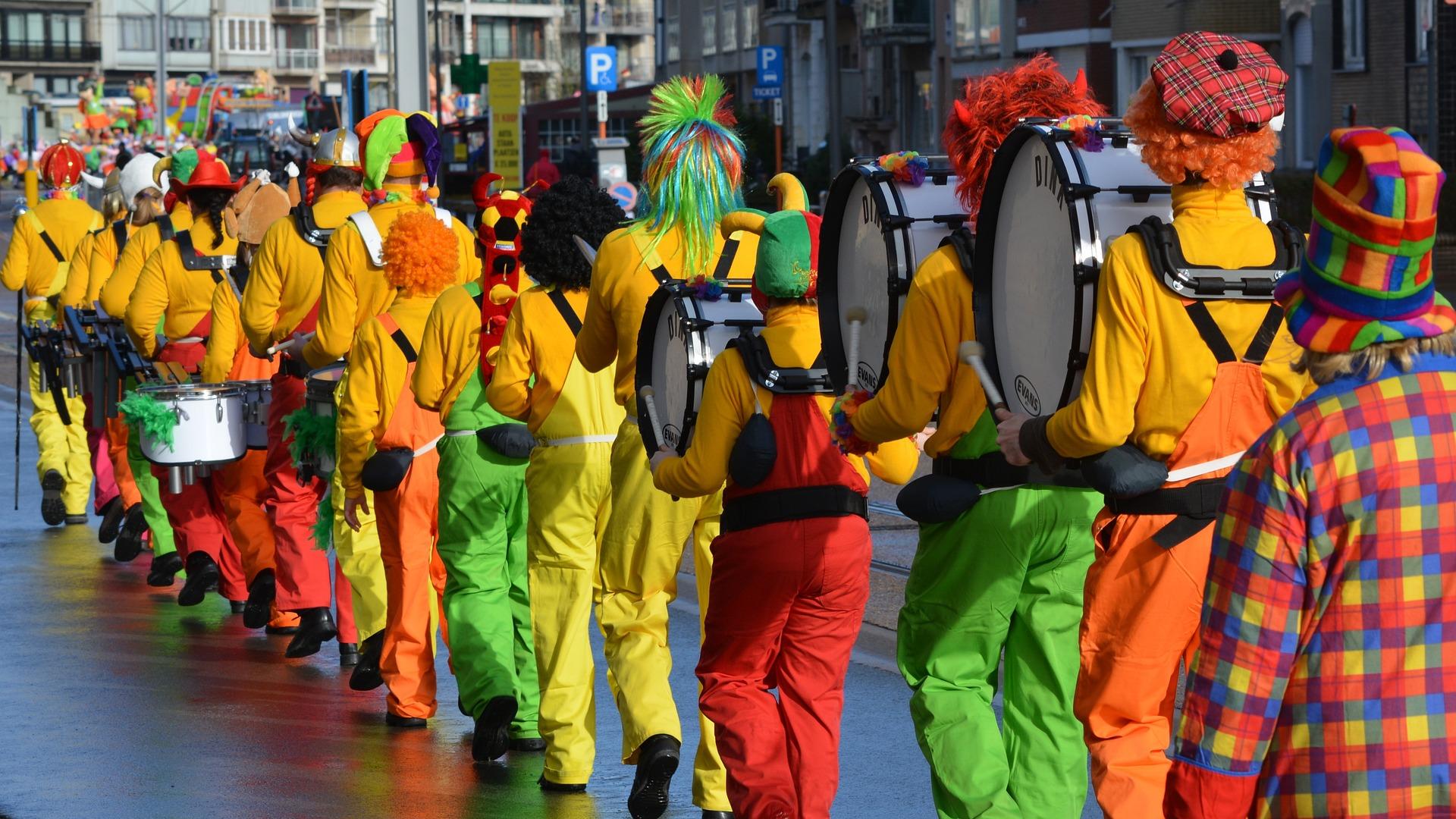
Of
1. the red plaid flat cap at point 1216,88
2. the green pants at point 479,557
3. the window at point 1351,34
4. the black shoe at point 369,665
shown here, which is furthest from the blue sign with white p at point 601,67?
the red plaid flat cap at point 1216,88

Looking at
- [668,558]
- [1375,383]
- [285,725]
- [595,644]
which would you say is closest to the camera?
[1375,383]

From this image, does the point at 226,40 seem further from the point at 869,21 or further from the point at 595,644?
the point at 595,644

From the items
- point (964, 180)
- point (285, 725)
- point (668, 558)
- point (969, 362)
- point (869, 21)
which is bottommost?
point (285, 725)

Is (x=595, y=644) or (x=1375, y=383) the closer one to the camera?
(x=1375, y=383)

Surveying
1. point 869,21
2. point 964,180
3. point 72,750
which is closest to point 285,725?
point 72,750

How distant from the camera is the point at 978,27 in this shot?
46.0m

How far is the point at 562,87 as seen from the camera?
3484 inches

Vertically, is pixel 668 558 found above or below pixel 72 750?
above

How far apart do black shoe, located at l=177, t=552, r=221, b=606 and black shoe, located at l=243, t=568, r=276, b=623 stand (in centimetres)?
67

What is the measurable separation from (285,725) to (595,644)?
63.6 inches

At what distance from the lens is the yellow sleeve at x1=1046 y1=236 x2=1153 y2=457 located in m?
4.27

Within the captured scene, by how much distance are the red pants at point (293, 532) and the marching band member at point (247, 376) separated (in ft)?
1.25

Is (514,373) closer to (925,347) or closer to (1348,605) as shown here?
(925,347)

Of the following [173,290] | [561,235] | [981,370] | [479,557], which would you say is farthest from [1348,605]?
[173,290]
